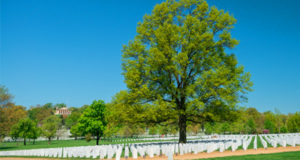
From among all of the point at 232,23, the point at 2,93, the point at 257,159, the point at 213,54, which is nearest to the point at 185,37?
the point at 213,54

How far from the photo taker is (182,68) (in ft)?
75.4

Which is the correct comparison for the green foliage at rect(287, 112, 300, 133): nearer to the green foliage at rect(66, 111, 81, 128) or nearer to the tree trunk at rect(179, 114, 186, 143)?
the tree trunk at rect(179, 114, 186, 143)

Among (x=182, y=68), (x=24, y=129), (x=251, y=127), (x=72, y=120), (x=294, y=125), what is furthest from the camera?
(x=72, y=120)

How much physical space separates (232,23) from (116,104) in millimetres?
13097

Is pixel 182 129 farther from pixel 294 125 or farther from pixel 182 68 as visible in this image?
pixel 294 125

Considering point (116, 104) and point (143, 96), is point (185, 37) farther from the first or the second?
point (116, 104)

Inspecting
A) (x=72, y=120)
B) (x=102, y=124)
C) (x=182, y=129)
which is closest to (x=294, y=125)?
(x=102, y=124)

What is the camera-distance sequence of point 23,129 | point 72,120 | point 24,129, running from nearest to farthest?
point 24,129 → point 23,129 → point 72,120

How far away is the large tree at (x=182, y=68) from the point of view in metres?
21.8

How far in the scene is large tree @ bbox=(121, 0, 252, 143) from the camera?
21.8 metres

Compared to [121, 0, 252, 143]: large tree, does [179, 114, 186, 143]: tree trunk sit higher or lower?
lower

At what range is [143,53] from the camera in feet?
80.0

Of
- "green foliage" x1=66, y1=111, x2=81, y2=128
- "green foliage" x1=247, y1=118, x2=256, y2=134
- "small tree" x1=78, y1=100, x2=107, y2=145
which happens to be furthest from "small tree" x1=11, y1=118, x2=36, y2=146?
"green foliage" x1=247, y1=118, x2=256, y2=134

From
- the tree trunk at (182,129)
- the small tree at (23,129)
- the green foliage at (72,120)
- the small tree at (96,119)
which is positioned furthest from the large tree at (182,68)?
the green foliage at (72,120)
